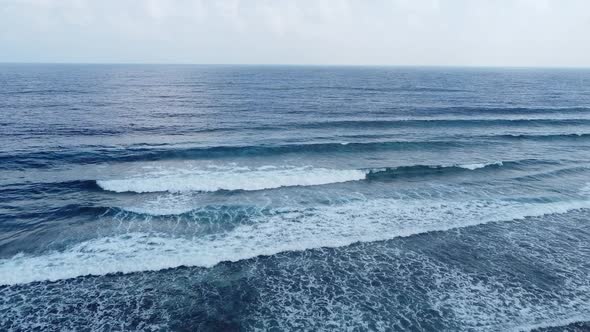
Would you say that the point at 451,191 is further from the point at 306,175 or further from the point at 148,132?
the point at 148,132

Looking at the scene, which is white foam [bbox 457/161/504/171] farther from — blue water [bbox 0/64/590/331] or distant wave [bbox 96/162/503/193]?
blue water [bbox 0/64/590/331]

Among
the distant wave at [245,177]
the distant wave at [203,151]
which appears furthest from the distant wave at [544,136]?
the distant wave at [245,177]

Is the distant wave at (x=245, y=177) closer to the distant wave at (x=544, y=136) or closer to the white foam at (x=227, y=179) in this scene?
the white foam at (x=227, y=179)

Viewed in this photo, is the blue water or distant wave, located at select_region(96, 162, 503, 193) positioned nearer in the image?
the blue water

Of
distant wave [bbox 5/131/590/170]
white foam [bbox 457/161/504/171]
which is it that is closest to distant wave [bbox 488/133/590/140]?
distant wave [bbox 5/131/590/170]

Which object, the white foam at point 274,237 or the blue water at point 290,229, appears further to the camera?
the white foam at point 274,237

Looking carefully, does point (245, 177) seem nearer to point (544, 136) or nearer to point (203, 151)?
point (203, 151)

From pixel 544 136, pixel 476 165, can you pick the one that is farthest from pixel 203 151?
pixel 544 136
